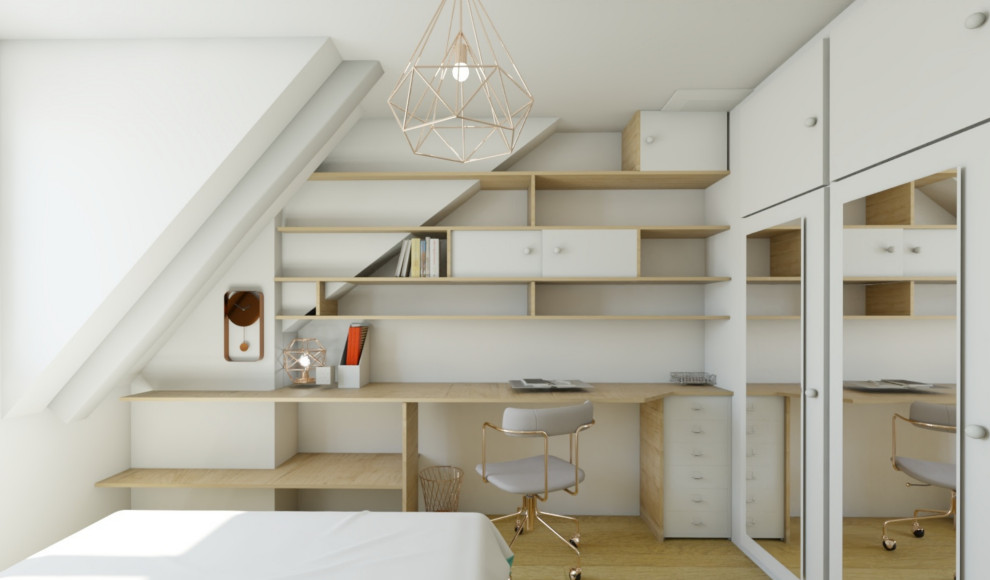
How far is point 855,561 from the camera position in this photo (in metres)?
2.09

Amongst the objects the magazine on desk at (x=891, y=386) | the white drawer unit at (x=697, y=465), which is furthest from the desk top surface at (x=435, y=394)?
the magazine on desk at (x=891, y=386)

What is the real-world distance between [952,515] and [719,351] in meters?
1.74

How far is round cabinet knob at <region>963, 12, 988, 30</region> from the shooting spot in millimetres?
1549

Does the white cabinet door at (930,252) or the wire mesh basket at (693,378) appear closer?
the white cabinet door at (930,252)

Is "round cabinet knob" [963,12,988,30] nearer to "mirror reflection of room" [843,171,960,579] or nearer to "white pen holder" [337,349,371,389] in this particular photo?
"mirror reflection of room" [843,171,960,579]

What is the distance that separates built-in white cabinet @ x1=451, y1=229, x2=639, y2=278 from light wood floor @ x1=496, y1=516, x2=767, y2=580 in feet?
4.91

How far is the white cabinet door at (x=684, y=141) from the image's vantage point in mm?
3287

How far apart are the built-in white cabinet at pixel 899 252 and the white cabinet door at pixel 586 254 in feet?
4.14

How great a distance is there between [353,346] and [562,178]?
5.26ft

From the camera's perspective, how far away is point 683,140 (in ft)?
10.8

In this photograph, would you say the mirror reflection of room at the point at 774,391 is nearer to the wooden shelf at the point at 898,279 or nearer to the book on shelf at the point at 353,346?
the wooden shelf at the point at 898,279

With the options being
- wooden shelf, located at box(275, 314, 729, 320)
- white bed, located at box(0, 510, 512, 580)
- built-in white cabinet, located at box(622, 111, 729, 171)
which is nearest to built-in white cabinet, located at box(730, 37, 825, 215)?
built-in white cabinet, located at box(622, 111, 729, 171)

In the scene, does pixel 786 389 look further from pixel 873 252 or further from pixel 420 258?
pixel 420 258

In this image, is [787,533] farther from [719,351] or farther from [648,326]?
[648,326]
